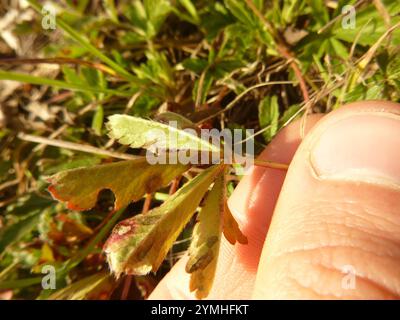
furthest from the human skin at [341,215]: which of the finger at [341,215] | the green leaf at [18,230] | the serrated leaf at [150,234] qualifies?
the green leaf at [18,230]

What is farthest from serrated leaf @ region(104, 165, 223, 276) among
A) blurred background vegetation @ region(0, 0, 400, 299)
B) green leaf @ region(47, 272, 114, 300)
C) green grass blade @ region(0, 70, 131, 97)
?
green grass blade @ region(0, 70, 131, 97)

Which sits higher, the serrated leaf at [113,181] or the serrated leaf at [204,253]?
the serrated leaf at [113,181]

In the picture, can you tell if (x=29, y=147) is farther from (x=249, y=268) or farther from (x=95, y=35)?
(x=249, y=268)

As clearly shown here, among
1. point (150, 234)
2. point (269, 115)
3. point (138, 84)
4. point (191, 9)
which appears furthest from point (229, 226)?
point (191, 9)

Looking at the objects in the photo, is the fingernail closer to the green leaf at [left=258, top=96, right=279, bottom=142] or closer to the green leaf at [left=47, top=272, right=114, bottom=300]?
the green leaf at [left=258, top=96, right=279, bottom=142]

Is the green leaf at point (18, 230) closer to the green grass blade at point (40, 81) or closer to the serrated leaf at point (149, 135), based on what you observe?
the green grass blade at point (40, 81)

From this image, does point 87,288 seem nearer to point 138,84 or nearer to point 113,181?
point 113,181
